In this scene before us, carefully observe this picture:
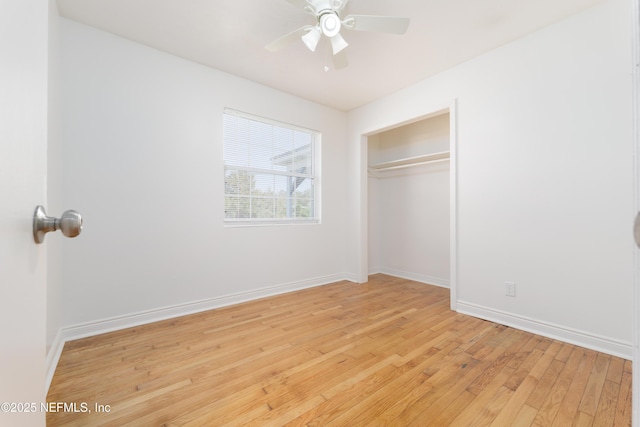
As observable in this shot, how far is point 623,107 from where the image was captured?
1928 millimetres

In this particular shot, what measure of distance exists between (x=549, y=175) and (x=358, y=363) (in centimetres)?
220

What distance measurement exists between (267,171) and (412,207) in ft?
7.61

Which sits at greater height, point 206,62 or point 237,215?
point 206,62

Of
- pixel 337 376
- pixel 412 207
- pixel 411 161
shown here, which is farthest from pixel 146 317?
pixel 411 161

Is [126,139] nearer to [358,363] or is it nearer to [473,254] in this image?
[358,363]

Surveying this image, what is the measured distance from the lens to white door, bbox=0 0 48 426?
1.30 ft

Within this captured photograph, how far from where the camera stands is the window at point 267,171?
10.2ft

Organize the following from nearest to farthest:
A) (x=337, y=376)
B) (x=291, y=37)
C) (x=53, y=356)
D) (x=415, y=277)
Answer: (x=337, y=376)
(x=53, y=356)
(x=291, y=37)
(x=415, y=277)

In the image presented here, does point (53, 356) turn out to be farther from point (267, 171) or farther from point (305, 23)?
point (305, 23)

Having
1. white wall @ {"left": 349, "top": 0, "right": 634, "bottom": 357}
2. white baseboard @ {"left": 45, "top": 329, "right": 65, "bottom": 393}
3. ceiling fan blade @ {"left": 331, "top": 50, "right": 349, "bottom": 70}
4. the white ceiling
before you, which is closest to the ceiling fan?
ceiling fan blade @ {"left": 331, "top": 50, "right": 349, "bottom": 70}

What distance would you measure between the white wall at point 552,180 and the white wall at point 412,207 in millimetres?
1017

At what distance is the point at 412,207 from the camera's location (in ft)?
13.8

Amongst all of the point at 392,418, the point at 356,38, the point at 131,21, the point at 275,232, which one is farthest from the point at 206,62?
the point at 392,418

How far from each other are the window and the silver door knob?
2549mm
